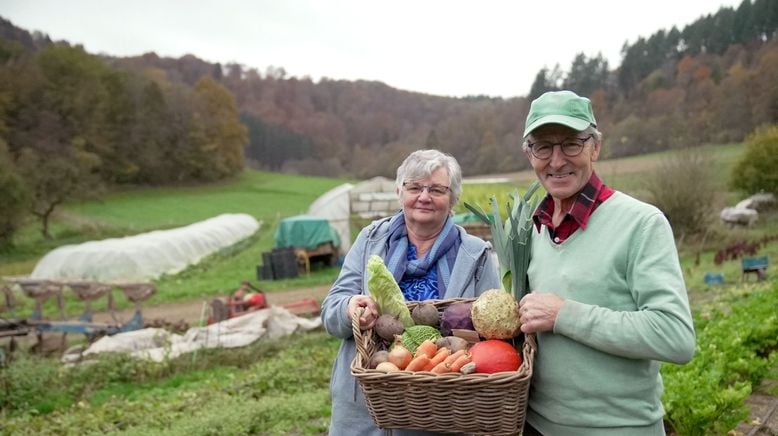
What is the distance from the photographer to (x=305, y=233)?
69.8 feet

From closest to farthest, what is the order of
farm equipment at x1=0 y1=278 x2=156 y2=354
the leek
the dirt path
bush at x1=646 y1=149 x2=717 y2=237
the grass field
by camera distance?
the leek → the grass field → farm equipment at x1=0 y1=278 x2=156 y2=354 → the dirt path → bush at x1=646 y1=149 x2=717 y2=237

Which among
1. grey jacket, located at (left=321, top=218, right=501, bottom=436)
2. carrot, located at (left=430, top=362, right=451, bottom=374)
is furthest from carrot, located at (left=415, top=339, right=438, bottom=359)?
grey jacket, located at (left=321, top=218, right=501, bottom=436)

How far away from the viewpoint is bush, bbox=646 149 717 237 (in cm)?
2100

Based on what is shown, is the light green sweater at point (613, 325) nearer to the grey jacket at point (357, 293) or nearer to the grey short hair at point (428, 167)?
the grey jacket at point (357, 293)

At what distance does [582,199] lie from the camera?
2.02 metres

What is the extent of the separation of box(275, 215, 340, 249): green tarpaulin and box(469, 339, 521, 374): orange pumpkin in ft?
63.2

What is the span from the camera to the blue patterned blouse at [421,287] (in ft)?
8.89

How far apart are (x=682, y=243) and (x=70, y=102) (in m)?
46.3

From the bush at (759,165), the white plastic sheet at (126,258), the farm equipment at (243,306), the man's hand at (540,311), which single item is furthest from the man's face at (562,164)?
the bush at (759,165)

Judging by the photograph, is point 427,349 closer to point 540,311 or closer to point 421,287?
point 540,311

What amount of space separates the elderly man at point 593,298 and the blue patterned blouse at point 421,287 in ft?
2.23

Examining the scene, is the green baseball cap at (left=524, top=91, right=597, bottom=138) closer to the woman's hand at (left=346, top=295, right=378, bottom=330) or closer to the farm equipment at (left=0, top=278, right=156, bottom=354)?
the woman's hand at (left=346, top=295, right=378, bottom=330)

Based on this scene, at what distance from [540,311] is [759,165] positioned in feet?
93.5

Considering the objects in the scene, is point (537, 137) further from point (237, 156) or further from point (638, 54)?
point (237, 156)
